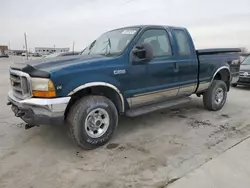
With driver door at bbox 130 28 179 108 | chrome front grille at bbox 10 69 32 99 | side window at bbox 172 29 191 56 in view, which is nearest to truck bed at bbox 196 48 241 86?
side window at bbox 172 29 191 56

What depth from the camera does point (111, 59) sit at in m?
3.92

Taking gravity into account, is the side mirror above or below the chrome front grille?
above

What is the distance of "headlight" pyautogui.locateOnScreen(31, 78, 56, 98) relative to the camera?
10.8 feet

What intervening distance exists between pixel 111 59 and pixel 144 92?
2.94ft

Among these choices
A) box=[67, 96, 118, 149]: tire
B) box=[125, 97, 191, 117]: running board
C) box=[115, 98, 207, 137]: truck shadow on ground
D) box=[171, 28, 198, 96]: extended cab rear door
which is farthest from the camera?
box=[171, 28, 198, 96]: extended cab rear door

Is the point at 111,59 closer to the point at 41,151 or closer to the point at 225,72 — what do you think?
the point at 41,151

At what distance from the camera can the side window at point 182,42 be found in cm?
505

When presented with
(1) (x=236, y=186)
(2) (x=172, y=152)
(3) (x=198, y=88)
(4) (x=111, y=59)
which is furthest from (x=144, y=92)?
(1) (x=236, y=186)

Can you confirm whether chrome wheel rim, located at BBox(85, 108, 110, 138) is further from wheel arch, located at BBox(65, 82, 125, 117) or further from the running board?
the running board

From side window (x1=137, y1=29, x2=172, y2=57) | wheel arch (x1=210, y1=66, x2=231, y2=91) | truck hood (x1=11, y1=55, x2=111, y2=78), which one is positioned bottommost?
wheel arch (x1=210, y1=66, x2=231, y2=91)

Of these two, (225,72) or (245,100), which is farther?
(245,100)

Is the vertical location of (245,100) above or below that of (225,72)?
below

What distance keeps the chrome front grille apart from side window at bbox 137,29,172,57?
6.64ft

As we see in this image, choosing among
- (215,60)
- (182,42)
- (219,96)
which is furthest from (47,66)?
(219,96)
